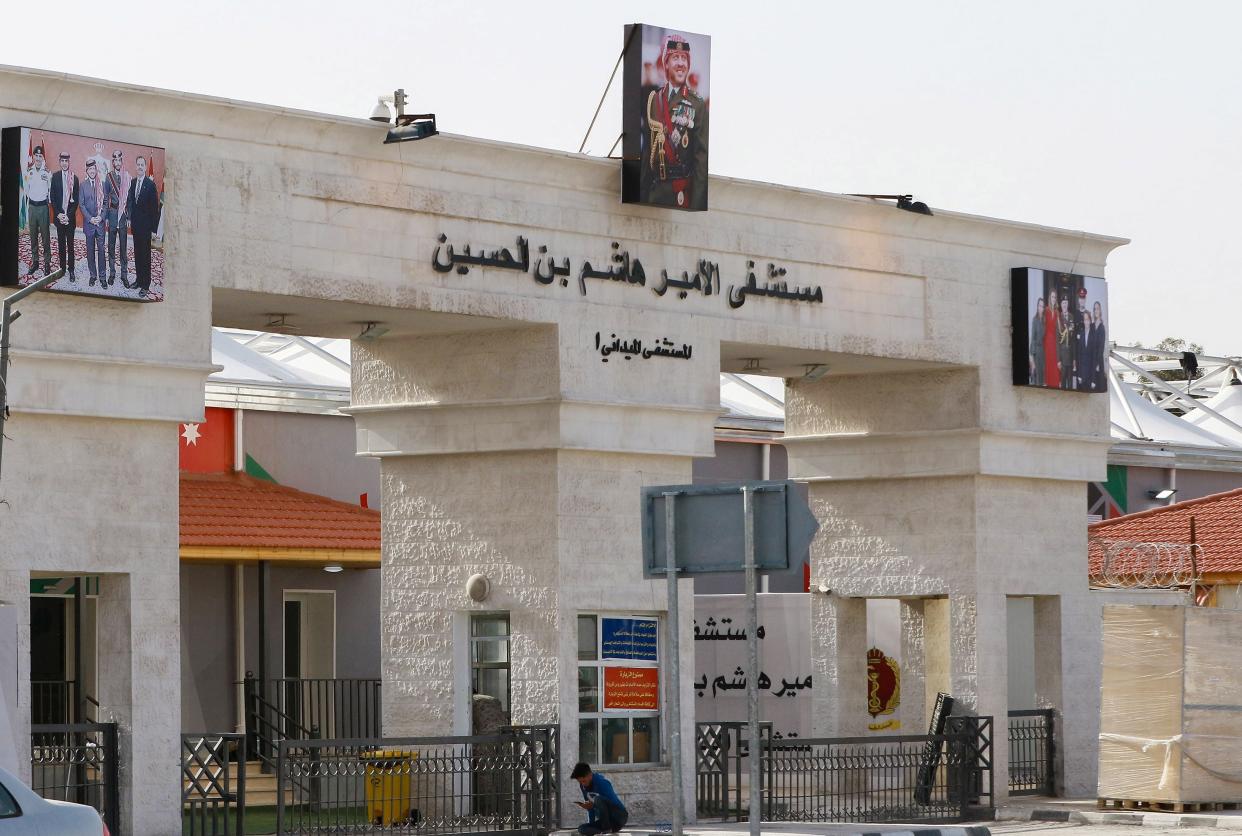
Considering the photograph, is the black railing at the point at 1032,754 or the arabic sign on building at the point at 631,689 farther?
the black railing at the point at 1032,754

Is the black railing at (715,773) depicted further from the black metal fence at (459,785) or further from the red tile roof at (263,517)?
the red tile roof at (263,517)

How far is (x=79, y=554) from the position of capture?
15.6 metres

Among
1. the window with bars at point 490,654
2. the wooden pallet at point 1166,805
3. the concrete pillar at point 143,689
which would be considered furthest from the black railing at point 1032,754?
the concrete pillar at point 143,689

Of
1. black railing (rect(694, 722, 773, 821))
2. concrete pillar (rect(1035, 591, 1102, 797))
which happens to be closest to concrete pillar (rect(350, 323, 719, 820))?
black railing (rect(694, 722, 773, 821))

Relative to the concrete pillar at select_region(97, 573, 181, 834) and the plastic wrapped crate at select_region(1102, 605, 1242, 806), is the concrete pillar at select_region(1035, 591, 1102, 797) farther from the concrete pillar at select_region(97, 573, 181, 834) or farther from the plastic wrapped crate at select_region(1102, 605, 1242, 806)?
the concrete pillar at select_region(97, 573, 181, 834)

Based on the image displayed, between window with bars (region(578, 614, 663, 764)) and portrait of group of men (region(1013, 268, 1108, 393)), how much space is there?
612 centimetres

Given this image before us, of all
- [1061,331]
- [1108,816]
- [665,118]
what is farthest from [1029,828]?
[665,118]

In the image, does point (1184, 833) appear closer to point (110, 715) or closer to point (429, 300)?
point (429, 300)

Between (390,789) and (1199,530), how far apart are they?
15.4m

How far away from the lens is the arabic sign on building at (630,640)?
749 inches

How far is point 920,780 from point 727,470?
35.9ft

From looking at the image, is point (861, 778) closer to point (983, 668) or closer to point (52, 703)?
point (983, 668)

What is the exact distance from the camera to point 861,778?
75.2ft

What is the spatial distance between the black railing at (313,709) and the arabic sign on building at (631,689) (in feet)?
23.9
